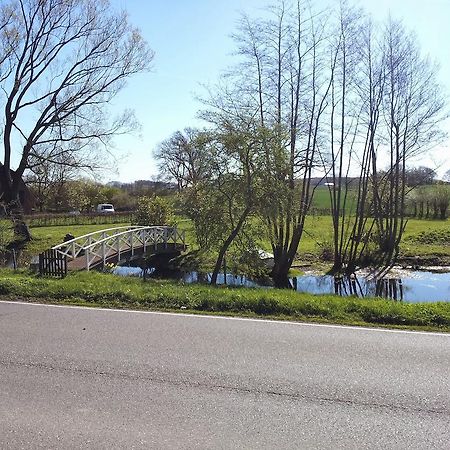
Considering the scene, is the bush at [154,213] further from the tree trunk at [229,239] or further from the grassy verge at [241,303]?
the grassy verge at [241,303]

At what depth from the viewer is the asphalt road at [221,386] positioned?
3727 millimetres

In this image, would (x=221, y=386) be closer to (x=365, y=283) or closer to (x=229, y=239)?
(x=229, y=239)

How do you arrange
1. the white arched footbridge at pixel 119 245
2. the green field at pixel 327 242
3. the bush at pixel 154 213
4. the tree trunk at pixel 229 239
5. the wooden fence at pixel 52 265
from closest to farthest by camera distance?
the wooden fence at pixel 52 265 → the white arched footbridge at pixel 119 245 → the tree trunk at pixel 229 239 → the green field at pixel 327 242 → the bush at pixel 154 213

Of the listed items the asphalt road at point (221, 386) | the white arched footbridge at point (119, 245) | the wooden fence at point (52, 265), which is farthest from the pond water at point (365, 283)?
the asphalt road at point (221, 386)

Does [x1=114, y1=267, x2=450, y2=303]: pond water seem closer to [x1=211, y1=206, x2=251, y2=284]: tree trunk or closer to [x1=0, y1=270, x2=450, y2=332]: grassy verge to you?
[x1=211, y1=206, x2=251, y2=284]: tree trunk

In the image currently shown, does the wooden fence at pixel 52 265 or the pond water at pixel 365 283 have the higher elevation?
the wooden fence at pixel 52 265

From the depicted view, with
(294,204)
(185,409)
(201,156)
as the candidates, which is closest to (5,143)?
(201,156)

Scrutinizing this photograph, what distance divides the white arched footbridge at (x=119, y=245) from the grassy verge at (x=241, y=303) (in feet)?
14.1

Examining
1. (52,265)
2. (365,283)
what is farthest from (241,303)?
(365,283)

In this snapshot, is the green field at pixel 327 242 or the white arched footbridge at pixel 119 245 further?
the green field at pixel 327 242

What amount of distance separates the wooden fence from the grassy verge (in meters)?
2.81

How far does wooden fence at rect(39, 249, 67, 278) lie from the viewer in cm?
1338

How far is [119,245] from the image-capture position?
19750 millimetres

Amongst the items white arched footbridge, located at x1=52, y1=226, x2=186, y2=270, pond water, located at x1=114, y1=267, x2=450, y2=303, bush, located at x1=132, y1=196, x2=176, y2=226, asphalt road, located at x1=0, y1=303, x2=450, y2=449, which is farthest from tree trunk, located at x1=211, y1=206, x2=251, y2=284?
bush, located at x1=132, y1=196, x2=176, y2=226
